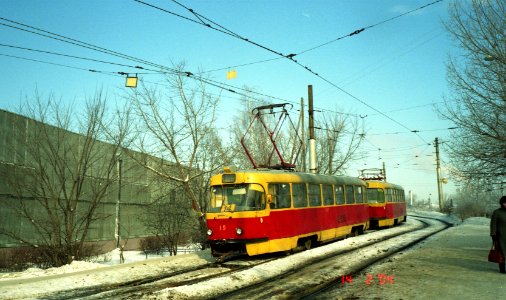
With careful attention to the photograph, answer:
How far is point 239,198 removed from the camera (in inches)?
493

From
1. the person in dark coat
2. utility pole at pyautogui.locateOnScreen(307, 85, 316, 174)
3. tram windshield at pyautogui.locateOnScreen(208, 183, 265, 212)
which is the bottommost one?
the person in dark coat

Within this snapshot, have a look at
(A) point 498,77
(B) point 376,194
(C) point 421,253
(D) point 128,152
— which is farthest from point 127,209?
(A) point 498,77

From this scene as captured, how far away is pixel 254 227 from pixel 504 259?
614cm

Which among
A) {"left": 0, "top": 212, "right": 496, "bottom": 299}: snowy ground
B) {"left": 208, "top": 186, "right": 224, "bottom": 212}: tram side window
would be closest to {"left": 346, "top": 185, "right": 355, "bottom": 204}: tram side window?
{"left": 0, "top": 212, "right": 496, "bottom": 299}: snowy ground

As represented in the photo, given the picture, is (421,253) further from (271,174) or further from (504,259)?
(271,174)

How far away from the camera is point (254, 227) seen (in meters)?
12.1

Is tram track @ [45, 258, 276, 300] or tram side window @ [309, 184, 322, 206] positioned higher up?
tram side window @ [309, 184, 322, 206]

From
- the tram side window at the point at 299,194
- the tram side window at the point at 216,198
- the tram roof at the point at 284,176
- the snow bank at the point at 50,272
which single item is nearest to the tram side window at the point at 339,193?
the tram roof at the point at 284,176

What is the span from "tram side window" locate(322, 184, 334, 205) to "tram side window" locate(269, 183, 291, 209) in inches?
124

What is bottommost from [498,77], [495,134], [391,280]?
[391,280]

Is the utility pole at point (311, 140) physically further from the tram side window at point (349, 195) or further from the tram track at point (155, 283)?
the tram track at point (155, 283)

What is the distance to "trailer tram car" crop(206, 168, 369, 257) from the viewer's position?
1211 centimetres

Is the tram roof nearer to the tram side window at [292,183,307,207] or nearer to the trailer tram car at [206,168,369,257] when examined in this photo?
the trailer tram car at [206,168,369,257]

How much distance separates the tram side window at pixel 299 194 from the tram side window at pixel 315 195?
0.51 meters
